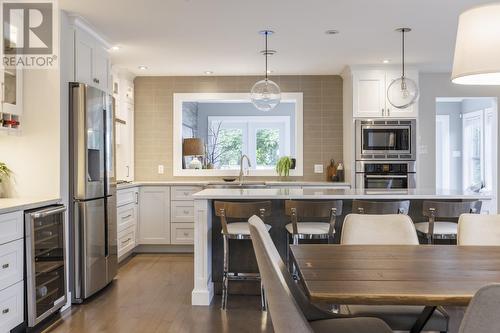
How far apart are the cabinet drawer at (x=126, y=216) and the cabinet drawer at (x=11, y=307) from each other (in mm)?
2024

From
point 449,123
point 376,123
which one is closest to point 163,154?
point 376,123

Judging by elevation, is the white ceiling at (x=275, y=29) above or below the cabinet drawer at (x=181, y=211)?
above

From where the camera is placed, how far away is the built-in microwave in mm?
5793

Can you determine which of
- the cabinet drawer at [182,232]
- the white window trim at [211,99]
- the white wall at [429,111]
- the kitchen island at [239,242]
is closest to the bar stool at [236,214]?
the kitchen island at [239,242]

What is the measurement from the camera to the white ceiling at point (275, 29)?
359 centimetres

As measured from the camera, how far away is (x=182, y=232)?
19.7 feet

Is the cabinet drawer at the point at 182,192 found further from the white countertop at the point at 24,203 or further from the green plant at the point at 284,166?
the white countertop at the point at 24,203

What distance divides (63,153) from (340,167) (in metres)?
3.80

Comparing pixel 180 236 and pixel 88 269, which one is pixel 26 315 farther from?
pixel 180 236

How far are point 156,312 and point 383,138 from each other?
3.67 m

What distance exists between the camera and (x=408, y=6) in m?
3.60

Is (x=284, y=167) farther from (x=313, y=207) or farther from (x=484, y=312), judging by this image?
(x=484, y=312)

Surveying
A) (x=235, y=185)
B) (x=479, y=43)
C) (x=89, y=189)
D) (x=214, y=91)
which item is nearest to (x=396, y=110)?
(x=235, y=185)

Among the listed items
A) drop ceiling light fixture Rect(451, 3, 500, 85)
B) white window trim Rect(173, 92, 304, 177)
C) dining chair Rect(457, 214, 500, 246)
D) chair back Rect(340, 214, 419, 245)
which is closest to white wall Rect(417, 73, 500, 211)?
white window trim Rect(173, 92, 304, 177)
